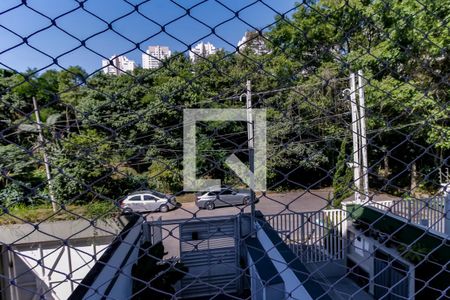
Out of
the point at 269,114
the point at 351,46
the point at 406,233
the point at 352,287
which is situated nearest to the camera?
the point at 351,46

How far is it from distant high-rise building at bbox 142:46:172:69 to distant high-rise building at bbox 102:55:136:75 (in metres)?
0.03

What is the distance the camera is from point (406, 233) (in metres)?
4.12

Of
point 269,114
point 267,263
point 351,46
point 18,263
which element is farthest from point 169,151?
point 18,263

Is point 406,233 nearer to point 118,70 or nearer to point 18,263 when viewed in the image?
point 118,70

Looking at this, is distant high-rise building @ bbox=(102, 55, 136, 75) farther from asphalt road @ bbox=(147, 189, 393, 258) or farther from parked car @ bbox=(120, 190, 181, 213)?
asphalt road @ bbox=(147, 189, 393, 258)

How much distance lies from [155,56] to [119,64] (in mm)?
84

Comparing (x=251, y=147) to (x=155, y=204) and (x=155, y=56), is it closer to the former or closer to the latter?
(x=155, y=56)

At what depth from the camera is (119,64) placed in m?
0.75

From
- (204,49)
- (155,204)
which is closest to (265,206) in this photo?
(155,204)

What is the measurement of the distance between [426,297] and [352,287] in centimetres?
256

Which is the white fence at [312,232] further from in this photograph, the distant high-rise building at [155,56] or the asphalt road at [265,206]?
the distant high-rise building at [155,56]

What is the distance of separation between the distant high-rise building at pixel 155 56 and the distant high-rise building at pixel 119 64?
33mm

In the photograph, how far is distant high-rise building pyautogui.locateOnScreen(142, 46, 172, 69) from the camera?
2.50 feet

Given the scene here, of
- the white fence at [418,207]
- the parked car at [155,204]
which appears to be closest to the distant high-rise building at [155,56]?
the parked car at [155,204]
